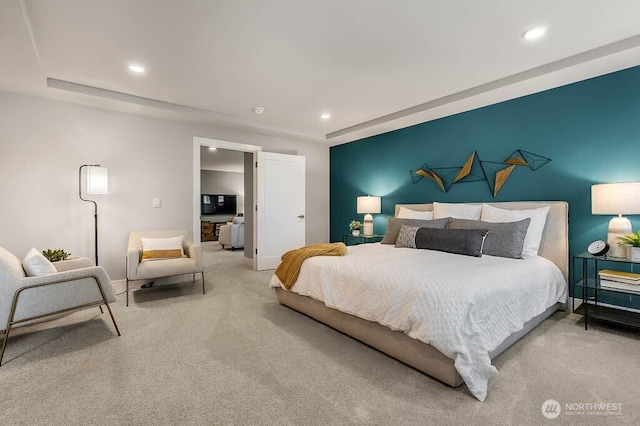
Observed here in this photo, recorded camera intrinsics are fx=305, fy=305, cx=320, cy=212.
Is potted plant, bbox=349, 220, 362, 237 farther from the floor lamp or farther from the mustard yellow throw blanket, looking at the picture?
the floor lamp

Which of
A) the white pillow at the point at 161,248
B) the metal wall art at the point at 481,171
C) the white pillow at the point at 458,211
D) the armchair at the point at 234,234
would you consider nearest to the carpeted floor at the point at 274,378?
the white pillow at the point at 161,248

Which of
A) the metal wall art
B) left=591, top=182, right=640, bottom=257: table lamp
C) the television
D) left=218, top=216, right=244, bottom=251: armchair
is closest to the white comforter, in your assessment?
left=591, top=182, right=640, bottom=257: table lamp

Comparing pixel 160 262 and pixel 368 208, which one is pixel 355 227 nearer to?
pixel 368 208

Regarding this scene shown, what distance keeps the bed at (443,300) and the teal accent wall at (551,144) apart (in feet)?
0.99

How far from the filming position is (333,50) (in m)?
2.73

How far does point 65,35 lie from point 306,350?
3150 mm

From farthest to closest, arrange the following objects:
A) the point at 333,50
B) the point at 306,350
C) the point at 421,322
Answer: the point at 333,50 → the point at 306,350 → the point at 421,322

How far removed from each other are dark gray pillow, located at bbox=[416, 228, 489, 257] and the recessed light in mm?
1710

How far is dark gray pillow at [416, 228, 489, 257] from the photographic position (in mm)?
2982

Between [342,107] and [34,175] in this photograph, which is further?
[342,107]

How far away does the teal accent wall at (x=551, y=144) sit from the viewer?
2910 millimetres

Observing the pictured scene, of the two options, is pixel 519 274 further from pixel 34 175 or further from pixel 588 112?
pixel 34 175

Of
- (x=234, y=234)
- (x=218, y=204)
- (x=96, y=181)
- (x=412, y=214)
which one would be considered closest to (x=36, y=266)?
(x=96, y=181)

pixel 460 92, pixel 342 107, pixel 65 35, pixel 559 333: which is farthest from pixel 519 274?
pixel 65 35
